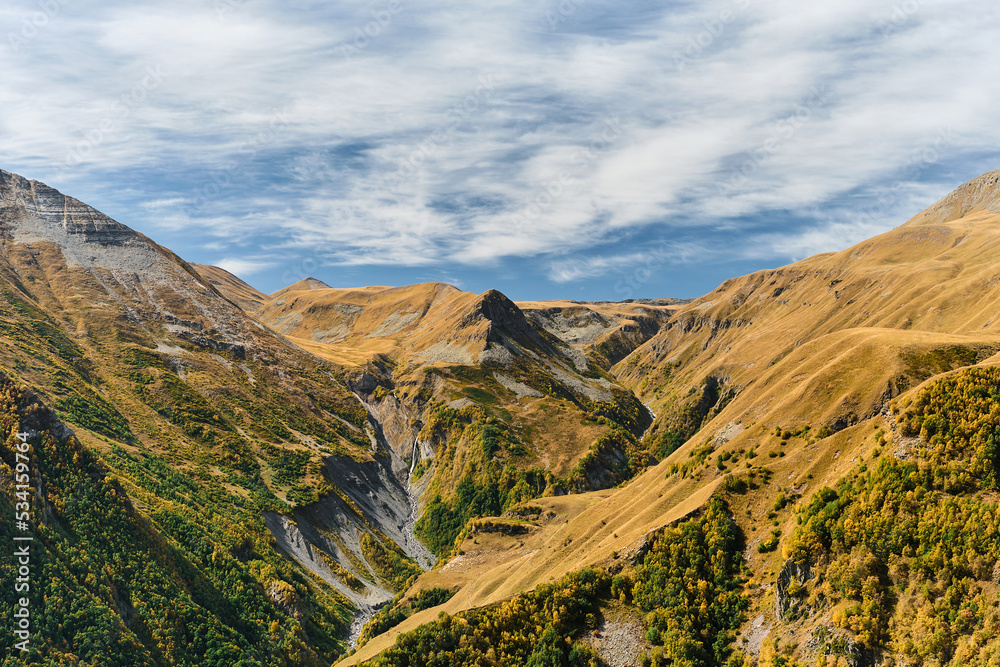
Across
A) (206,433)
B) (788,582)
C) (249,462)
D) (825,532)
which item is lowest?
(249,462)

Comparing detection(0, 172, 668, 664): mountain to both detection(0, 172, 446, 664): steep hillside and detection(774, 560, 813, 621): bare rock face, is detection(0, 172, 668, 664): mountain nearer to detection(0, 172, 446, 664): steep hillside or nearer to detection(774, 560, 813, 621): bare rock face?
detection(0, 172, 446, 664): steep hillside

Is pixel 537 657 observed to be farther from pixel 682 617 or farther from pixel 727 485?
pixel 727 485

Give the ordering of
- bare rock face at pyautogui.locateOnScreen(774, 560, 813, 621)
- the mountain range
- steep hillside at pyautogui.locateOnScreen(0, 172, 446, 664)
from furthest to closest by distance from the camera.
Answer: steep hillside at pyautogui.locateOnScreen(0, 172, 446, 664) → bare rock face at pyautogui.locateOnScreen(774, 560, 813, 621) → the mountain range

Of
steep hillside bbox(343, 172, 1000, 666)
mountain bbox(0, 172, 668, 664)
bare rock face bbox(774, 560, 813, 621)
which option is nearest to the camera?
steep hillside bbox(343, 172, 1000, 666)

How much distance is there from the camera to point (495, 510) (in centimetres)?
14925

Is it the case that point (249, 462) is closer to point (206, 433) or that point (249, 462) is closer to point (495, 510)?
point (206, 433)

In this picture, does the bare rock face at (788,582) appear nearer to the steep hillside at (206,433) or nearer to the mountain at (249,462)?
the mountain at (249,462)

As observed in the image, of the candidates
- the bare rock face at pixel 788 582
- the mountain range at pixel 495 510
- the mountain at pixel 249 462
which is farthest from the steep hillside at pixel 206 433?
the bare rock face at pixel 788 582

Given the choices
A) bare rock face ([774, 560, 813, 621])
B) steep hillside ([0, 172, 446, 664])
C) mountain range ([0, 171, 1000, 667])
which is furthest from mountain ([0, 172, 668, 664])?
bare rock face ([774, 560, 813, 621])

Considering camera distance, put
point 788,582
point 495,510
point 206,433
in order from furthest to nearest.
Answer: point 495,510 < point 206,433 < point 788,582

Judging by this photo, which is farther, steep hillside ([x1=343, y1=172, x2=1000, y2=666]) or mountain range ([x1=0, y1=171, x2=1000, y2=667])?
mountain range ([x1=0, y1=171, x2=1000, y2=667])

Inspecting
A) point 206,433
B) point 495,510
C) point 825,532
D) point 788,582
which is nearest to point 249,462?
point 206,433

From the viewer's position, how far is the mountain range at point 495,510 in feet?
139

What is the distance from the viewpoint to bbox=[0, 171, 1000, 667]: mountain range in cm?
4232
